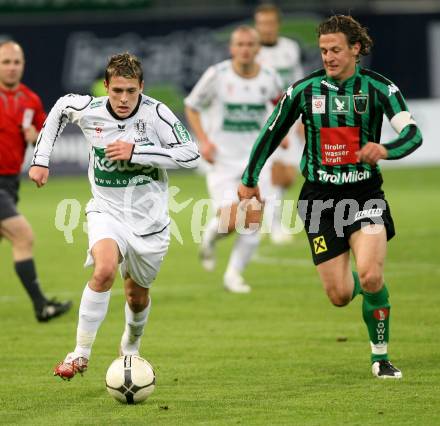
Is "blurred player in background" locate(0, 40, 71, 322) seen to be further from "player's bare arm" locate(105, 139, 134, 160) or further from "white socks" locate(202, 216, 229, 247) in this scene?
"player's bare arm" locate(105, 139, 134, 160)

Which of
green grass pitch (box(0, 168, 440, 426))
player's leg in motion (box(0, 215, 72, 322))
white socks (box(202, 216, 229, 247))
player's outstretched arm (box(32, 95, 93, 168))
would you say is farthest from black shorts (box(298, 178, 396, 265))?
white socks (box(202, 216, 229, 247))

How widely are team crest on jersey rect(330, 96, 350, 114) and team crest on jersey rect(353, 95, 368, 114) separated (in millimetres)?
47

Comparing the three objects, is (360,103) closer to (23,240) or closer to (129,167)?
(129,167)

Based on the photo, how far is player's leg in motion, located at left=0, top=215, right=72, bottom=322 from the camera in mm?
10250

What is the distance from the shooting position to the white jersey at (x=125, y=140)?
7.64 metres

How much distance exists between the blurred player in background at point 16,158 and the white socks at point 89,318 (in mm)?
3088

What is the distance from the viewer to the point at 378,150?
22.8 feet

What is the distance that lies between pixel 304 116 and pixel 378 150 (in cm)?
100

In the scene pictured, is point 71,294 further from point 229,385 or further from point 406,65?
point 406,65

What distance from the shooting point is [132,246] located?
7586 millimetres

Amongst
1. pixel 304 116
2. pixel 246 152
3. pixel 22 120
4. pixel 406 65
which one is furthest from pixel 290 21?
pixel 304 116

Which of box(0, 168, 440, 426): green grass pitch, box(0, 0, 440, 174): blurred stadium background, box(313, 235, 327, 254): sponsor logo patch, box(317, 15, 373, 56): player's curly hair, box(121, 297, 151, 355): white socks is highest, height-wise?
box(0, 0, 440, 174): blurred stadium background

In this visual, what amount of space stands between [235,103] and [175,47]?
12.2 m

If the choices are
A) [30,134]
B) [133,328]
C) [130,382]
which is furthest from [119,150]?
[30,134]
